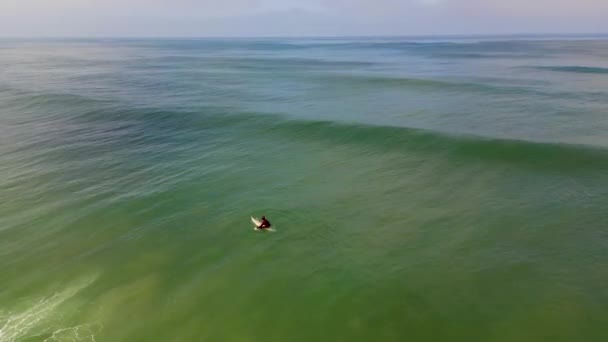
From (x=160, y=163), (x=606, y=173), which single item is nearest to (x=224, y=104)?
(x=160, y=163)

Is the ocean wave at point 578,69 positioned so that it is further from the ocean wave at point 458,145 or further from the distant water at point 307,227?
the ocean wave at point 458,145

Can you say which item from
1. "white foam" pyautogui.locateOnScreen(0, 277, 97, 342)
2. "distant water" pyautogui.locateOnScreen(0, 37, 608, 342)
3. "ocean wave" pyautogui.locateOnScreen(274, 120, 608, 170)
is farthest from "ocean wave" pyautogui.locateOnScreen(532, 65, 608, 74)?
"white foam" pyautogui.locateOnScreen(0, 277, 97, 342)

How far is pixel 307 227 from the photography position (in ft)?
62.2

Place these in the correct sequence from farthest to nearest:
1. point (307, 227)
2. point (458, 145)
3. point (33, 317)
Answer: point (458, 145) < point (307, 227) < point (33, 317)

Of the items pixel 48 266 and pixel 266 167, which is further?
pixel 266 167

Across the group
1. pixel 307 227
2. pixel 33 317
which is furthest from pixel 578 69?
pixel 33 317

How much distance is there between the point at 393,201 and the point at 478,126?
1949 cm

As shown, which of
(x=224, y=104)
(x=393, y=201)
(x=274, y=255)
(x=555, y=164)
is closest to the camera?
(x=274, y=255)

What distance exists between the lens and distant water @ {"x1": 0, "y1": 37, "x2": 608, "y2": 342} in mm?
13281

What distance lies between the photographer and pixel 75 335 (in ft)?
40.9

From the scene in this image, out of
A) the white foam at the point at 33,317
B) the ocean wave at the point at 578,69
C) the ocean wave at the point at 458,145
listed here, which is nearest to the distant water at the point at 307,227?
the white foam at the point at 33,317

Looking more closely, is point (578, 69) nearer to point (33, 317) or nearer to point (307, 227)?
point (307, 227)

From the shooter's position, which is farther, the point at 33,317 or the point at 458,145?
the point at 458,145

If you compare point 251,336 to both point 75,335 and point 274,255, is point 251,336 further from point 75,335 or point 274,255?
point 75,335
